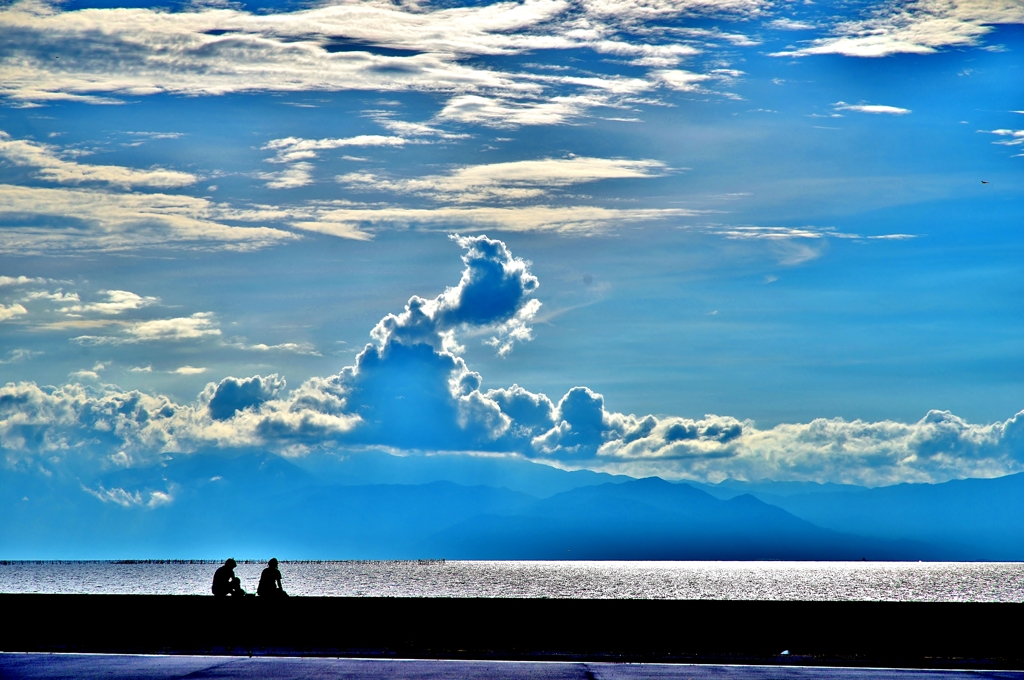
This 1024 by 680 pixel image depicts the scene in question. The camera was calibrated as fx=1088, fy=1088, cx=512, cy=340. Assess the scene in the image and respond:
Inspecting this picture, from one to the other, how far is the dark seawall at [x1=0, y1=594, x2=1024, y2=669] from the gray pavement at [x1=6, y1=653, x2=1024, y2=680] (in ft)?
4.97

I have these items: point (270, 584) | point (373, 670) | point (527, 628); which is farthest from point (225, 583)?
A: point (527, 628)

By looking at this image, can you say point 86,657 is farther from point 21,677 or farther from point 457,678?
point 457,678

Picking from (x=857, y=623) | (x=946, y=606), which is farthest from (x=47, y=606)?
(x=946, y=606)

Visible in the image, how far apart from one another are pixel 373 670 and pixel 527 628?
4.76 metres

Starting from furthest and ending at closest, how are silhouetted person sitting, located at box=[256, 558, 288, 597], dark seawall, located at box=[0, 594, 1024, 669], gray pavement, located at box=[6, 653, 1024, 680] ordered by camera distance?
silhouetted person sitting, located at box=[256, 558, 288, 597], dark seawall, located at box=[0, 594, 1024, 669], gray pavement, located at box=[6, 653, 1024, 680]

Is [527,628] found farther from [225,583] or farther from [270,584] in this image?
[225,583]

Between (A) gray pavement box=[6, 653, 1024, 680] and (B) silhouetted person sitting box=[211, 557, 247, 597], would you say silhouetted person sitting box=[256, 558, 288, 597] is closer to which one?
(B) silhouetted person sitting box=[211, 557, 247, 597]

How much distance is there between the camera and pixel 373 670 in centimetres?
1856

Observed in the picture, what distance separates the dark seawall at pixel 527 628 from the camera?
2173 centimetres

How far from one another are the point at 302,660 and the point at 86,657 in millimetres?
4074

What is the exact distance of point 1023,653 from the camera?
21359 millimetres

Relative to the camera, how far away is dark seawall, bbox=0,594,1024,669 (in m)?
21.7

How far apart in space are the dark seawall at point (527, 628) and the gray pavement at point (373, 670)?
151cm

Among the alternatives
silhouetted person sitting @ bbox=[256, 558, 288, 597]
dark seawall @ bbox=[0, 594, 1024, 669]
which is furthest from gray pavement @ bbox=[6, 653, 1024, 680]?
silhouetted person sitting @ bbox=[256, 558, 288, 597]
